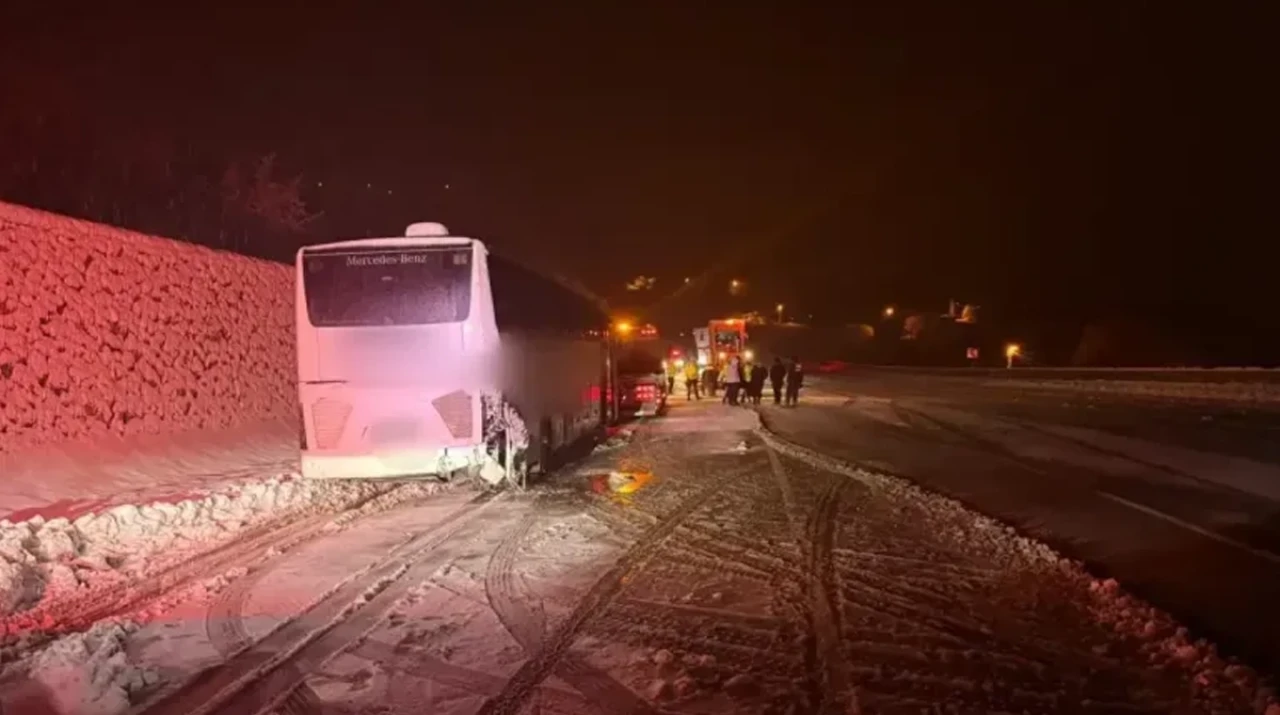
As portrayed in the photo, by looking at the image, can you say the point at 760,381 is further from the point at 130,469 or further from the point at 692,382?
the point at 130,469

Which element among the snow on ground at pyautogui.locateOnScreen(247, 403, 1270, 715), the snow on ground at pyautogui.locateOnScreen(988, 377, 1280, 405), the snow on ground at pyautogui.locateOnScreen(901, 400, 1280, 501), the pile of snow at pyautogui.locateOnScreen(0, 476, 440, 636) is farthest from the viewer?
the snow on ground at pyautogui.locateOnScreen(988, 377, 1280, 405)

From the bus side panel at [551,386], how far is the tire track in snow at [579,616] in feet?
11.4

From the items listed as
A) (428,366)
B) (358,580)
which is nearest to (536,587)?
(358,580)

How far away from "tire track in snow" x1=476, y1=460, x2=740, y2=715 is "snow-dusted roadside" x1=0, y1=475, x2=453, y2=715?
7.12 feet

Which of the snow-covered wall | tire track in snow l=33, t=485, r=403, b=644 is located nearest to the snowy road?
tire track in snow l=33, t=485, r=403, b=644

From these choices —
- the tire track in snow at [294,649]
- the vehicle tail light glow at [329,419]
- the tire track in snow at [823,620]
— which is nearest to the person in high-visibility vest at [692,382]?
the vehicle tail light glow at [329,419]

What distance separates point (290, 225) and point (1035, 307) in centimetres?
7383

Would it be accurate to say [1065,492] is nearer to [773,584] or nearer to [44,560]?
[773,584]

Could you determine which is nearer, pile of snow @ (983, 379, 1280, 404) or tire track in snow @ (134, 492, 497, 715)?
tire track in snow @ (134, 492, 497, 715)

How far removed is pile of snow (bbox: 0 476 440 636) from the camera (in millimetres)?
8578

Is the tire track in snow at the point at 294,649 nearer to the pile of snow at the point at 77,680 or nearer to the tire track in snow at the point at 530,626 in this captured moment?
the pile of snow at the point at 77,680

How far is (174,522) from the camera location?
12094mm

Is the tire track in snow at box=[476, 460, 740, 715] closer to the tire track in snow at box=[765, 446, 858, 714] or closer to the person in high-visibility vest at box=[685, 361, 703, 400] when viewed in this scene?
the tire track in snow at box=[765, 446, 858, 714]

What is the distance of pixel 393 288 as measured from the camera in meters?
14.2
